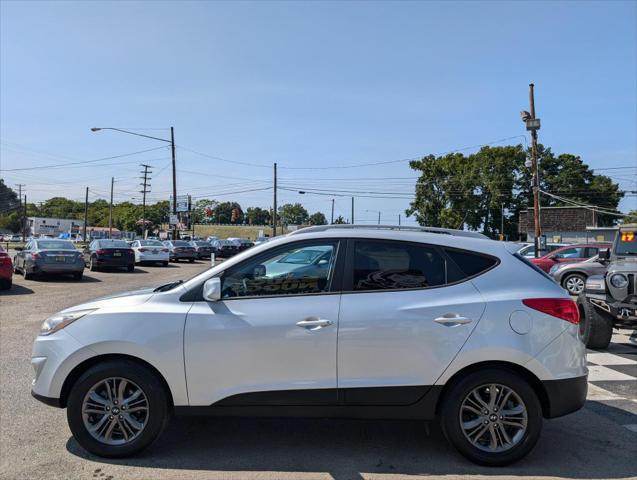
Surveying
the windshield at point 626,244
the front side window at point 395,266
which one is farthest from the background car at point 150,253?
the front side window at point 395,266

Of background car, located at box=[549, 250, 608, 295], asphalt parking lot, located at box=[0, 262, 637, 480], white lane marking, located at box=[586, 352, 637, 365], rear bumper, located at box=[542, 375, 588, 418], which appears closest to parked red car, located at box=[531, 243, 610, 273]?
background car, located at box=[549, 250, 608, 295]

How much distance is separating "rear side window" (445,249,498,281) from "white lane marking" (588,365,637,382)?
11.4 ft

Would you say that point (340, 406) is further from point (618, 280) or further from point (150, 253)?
point (150, 253)

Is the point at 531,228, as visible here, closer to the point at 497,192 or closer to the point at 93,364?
the point at 497,192

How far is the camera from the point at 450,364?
3.88 metres

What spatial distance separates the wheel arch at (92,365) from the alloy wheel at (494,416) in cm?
230

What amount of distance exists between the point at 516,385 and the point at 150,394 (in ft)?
9.13

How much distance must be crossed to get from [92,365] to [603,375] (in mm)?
6211

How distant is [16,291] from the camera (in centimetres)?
1470

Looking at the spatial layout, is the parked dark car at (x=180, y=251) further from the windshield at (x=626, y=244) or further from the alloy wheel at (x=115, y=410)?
the alloy wheel at (x=115, y=410)

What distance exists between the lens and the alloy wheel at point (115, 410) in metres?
3.96

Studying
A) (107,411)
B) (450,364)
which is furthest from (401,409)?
(107,411)

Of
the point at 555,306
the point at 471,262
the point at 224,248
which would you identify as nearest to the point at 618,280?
the point at 555,306

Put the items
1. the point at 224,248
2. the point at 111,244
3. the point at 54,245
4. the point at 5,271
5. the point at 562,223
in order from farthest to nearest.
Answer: the point at 562,223, the point at 224,248, the point at 111,244, the point at 54,245, the point at 5,271
